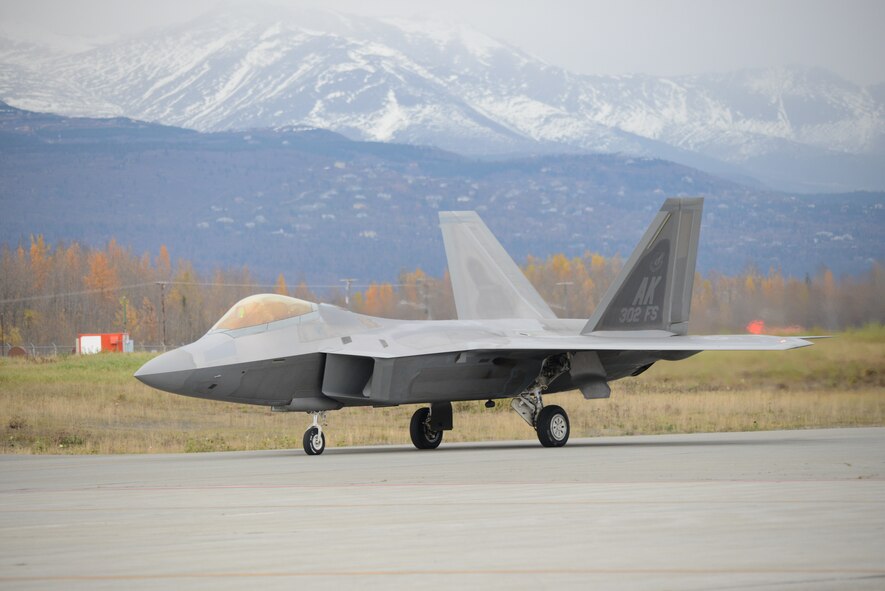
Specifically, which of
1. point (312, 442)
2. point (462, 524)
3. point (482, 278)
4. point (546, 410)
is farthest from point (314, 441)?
point (462, 524)

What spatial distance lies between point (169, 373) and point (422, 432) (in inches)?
178

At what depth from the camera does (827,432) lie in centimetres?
2219

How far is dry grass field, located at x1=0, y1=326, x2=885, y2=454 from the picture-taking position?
82.3 ft

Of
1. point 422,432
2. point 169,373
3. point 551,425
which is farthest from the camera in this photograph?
point 422,432

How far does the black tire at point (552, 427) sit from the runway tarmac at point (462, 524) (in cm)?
281

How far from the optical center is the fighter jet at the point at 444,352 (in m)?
18.4

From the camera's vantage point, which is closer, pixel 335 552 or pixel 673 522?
pixel 335 552

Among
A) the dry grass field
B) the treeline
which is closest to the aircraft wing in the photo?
the dry grass field

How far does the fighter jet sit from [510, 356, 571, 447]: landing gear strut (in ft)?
0.05

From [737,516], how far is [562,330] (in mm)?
11984

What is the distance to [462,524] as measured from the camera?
956 centimetres

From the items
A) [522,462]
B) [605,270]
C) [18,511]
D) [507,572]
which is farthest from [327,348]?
[605,270]

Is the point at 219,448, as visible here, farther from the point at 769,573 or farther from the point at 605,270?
the point at 605,270

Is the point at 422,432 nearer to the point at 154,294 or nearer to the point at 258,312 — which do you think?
the point at 258,312
